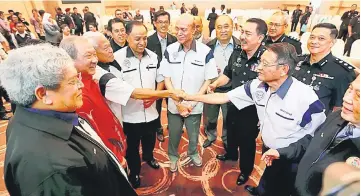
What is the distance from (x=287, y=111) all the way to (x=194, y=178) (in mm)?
1308

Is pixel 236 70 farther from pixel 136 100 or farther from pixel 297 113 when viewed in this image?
pixel 136 100

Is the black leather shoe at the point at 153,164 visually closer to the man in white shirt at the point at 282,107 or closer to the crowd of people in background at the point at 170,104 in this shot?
the crowd of people in background at the point at 170,104

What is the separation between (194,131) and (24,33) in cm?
545

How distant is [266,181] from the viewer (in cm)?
192

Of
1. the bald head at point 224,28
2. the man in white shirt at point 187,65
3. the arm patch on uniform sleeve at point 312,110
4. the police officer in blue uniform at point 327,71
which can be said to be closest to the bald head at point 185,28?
the man in white shirt at point 187,65

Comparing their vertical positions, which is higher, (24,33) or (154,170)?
(24,33)

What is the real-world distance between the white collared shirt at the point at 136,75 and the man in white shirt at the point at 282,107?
0.89 metres

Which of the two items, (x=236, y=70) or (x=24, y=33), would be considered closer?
(x=236, y=70)

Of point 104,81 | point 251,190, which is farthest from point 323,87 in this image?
point 104,81

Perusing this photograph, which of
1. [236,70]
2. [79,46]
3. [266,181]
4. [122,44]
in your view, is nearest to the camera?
[79,46]

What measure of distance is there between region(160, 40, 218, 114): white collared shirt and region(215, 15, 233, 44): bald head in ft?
1.68

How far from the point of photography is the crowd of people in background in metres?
0.92

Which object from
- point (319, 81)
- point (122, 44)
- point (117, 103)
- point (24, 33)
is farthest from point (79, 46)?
point (24, 33)

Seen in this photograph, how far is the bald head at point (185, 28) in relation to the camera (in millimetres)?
2141
